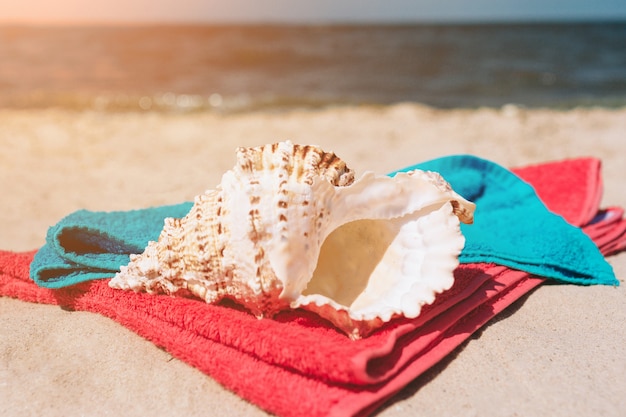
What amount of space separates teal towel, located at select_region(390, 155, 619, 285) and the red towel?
0.08 m

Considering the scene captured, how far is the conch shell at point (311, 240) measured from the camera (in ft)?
5.21

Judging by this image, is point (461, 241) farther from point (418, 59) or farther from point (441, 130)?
point (418, 59)

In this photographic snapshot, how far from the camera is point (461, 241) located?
161 cm

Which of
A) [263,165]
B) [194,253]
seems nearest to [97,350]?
[194,253]

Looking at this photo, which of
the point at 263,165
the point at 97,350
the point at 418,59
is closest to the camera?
the point at 263,165

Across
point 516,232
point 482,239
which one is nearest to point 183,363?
point 482,239

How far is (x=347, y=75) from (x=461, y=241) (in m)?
11.6

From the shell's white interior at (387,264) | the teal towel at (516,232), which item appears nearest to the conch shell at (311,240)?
the shell's white interior at (387,264)

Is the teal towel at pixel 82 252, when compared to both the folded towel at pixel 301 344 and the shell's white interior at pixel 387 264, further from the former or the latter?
the shell's white interior at pixel 387 264

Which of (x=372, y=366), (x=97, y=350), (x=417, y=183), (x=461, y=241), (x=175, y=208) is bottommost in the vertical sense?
(x=97, y=350)

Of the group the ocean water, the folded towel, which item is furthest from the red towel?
the ocean water

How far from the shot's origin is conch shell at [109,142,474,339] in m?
1.59

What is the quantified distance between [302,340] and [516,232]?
1.41 m

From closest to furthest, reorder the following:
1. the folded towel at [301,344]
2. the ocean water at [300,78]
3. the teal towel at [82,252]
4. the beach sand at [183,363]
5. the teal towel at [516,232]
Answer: the folded towel at [301,344] < the beach sand at [183,363] < the teal towel at [82,252] < the teal towel at [516,232] < the ocean water at [300,78]
